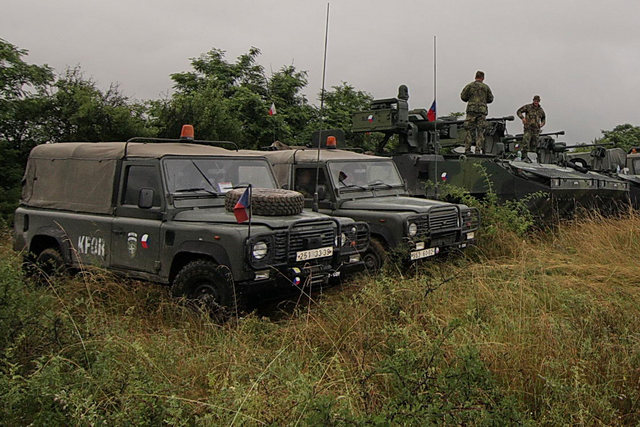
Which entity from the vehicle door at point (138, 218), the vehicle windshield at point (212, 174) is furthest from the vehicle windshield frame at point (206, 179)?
the vehicle door at point (138, 218)

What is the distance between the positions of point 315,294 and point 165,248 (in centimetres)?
153

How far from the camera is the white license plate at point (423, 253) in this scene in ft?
22.8

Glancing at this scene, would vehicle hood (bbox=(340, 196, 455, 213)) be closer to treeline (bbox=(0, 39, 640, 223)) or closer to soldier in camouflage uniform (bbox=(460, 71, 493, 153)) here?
treeline (bbox=(0, 39, 640, 223))

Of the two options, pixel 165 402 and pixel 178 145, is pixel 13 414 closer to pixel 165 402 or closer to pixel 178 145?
pixel 165 402

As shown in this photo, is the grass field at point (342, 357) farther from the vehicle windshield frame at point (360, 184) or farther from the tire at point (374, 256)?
the vehicle windshield frame at point (360, 184)

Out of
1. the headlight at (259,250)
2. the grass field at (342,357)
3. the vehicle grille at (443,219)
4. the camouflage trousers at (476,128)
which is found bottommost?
the grass field at (342,357)

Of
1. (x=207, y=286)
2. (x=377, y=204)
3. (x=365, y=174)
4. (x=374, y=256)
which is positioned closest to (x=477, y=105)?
(x=365, y=174)

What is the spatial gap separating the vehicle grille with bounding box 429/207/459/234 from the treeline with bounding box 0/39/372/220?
131 inches

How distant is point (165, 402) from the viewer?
3.34 metres

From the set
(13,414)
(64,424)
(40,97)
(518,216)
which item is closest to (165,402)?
(64,424)

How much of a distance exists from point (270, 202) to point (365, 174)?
8.90 ft

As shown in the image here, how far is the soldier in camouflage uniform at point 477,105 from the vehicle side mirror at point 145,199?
7.96m

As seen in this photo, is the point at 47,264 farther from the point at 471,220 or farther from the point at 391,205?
the point at 471,220

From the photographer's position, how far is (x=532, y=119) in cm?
1461
